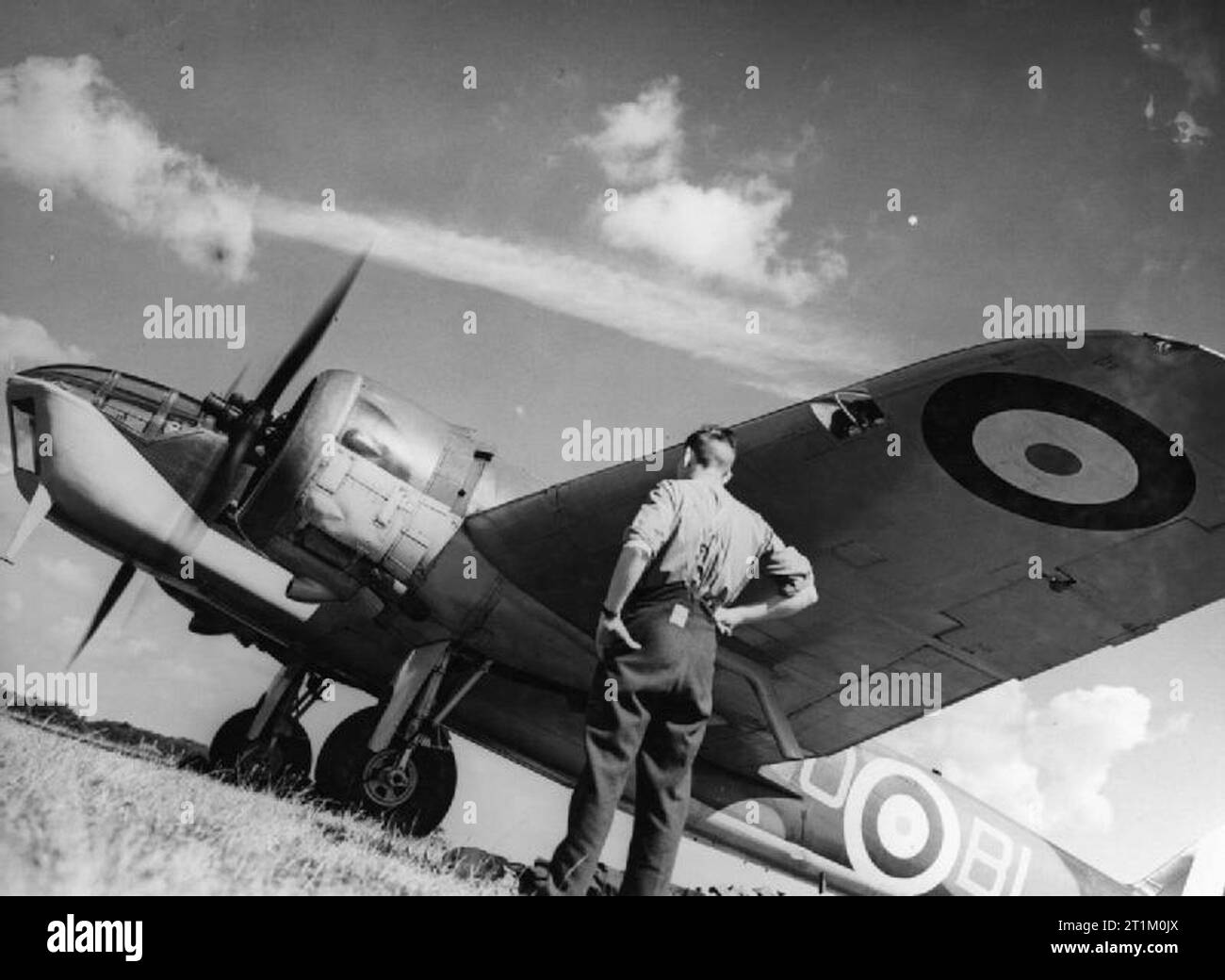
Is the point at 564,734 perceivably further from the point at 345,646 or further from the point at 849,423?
the point at 849,423

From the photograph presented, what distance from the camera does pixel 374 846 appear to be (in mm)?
4156

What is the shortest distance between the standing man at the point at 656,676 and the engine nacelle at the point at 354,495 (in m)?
2.87

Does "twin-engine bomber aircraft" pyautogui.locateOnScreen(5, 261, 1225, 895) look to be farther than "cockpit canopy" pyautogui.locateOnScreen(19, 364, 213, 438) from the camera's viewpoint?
No

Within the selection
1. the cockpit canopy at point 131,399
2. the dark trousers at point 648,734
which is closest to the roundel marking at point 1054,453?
the dark trousers at point 648,734

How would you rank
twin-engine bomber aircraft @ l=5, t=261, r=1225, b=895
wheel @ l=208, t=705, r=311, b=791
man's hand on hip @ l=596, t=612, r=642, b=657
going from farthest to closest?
wheel @ l=208, t=705, r=311, b=791
twin-engine bomber aircraft @ l=5, t=261, r=1225, b=895
man's hand on hip @ l=596, t=612, r=642, b=657

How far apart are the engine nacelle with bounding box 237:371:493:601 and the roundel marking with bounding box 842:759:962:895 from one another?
14.2ft

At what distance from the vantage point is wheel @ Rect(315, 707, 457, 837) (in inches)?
218

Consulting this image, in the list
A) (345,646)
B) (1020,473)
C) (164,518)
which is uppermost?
(1020,473)

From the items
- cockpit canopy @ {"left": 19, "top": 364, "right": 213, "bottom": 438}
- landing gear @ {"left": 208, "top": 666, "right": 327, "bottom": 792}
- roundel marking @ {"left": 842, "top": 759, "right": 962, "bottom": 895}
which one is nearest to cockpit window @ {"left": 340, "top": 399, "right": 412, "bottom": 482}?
cockpit canopy @ {"left": 19, "top": 364, "right": 213, "bottom": 438}

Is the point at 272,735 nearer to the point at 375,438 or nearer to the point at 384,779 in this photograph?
the point at 384,779

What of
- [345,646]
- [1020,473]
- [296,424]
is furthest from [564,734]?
[1020,473]

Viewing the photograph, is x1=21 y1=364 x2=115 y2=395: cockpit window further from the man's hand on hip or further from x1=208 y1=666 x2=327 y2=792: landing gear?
the man's hand on hip
